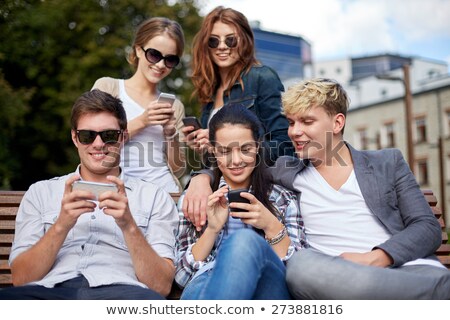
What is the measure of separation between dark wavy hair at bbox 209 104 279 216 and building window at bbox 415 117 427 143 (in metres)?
40.7

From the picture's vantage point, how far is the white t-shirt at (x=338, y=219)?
12.3 feet

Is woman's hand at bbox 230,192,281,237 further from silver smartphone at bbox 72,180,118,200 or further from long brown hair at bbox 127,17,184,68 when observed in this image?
long brown hair at bbox 127,17,184,68

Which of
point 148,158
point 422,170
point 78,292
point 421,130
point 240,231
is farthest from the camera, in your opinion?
point 421,130

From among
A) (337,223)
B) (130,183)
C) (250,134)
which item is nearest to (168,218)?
(130,183)

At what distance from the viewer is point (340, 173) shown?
401 centimetres

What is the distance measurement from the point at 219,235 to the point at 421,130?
41732mm

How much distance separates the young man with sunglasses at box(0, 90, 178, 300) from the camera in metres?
3.34

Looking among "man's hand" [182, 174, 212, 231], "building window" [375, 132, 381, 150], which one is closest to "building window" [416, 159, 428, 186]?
"building window" [375, 132, 381, 150]

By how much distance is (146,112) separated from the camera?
4645 mm

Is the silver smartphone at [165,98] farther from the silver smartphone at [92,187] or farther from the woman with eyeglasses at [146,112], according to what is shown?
the silver smartphone at [92,187]

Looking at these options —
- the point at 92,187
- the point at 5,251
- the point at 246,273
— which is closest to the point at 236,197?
the point at 246,273

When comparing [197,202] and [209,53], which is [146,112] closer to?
[209,53]
